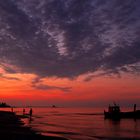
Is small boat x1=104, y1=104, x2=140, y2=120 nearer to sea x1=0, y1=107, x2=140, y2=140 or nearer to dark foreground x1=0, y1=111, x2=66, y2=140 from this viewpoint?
sea x1=0, y1=107, x2=140, y2=140

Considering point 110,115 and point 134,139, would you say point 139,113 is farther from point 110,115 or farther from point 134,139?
point 134,139

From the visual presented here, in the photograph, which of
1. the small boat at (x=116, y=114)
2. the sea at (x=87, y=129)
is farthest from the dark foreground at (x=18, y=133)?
the small boat at (x=116, y=114)

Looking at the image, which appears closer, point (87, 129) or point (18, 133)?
point (18, 133)

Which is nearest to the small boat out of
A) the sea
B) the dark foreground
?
the sea

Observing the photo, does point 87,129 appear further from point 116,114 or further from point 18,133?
point 116,114

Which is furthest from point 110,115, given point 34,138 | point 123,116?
point 34,138

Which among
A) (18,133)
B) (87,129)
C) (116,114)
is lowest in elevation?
(87,129)

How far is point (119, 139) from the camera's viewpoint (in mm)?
38844

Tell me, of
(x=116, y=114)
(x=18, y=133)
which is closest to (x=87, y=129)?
(x=18, y=133)

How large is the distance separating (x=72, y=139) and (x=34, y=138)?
29.5 ft

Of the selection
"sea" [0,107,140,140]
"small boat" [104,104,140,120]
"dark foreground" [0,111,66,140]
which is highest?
"small boat" [104,104,140,120]

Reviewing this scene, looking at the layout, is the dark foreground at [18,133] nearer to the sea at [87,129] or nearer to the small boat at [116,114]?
the sea at [87,129]

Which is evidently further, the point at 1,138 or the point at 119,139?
the point at 119,139

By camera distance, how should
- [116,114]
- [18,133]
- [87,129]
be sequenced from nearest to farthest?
[18,133] → [87,129] → [116,114]
